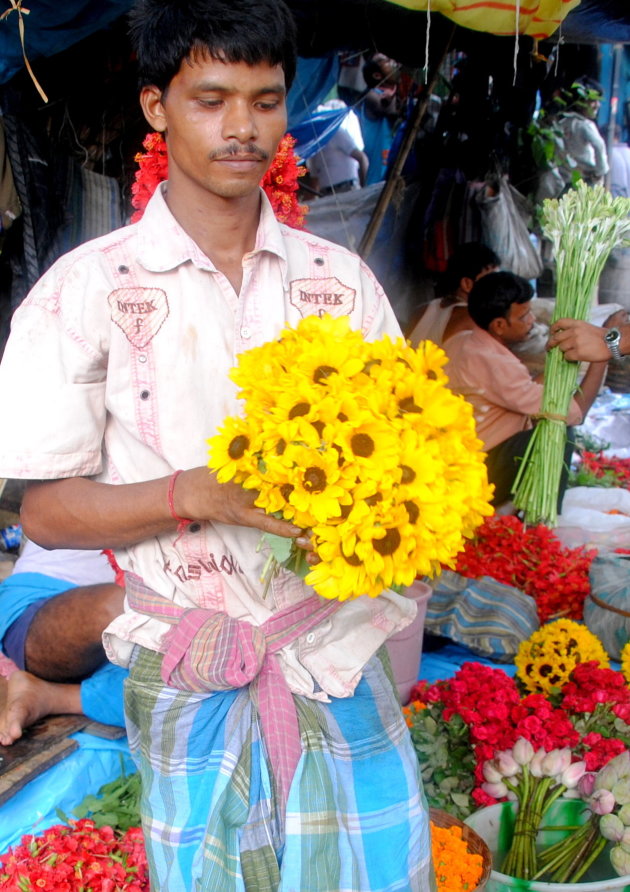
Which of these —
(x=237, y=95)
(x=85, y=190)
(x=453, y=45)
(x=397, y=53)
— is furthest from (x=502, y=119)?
(x=237, y=95)

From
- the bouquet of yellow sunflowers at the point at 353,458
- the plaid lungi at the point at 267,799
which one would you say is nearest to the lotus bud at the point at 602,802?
the plaid lungi at the point at 267,799

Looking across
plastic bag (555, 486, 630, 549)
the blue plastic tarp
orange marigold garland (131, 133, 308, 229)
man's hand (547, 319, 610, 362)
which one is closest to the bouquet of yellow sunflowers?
orange marigold garland (131, 133, 308, 229)

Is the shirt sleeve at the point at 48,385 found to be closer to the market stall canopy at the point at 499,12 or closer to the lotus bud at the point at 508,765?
the lotus bud at the point at 508,765

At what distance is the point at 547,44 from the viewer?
20.9ft

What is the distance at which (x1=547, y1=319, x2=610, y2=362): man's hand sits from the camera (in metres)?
3.64

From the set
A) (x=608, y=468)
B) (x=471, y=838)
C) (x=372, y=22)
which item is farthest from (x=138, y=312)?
(x=608, y=468)

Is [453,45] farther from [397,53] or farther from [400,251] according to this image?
[400,251]

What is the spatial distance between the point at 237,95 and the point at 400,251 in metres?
5.48

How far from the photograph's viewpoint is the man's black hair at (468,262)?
21.3 feet

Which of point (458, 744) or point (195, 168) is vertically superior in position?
point (195, 168)

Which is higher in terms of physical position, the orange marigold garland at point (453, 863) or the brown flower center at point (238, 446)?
the brown flower center at point (238, 446)

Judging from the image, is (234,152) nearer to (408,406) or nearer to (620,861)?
(408,406)

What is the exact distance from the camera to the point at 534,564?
4.39 m

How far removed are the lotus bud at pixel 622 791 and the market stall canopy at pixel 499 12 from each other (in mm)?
2874
